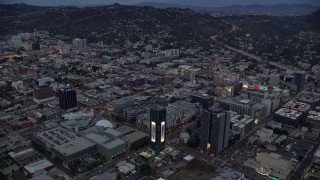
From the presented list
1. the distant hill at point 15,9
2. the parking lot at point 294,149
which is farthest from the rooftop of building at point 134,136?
the distant hill at point 15,9

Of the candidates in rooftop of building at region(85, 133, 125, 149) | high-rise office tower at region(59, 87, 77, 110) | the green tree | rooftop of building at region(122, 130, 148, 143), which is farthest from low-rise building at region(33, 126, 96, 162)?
high-rise office tower at region(59, 87, 77, 110)

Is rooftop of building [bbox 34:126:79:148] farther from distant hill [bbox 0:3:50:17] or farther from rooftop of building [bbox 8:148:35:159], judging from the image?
distant hill [bbox 0:3:50:17]

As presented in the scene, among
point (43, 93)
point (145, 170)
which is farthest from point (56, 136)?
point (43, 93)

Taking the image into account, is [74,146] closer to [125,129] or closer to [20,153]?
[20,153]

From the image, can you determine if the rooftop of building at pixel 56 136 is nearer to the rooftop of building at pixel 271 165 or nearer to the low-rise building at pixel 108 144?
the low-rise building at pixel 108 144

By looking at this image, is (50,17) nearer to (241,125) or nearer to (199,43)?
(199,43)
